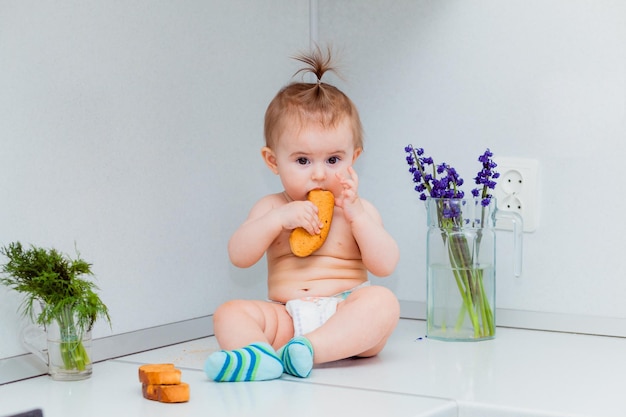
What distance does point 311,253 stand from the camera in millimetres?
1296

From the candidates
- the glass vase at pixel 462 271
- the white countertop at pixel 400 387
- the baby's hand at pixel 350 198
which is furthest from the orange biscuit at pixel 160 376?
the glass vase at pixel 462 271

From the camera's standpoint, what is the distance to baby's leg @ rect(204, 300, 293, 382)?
1.06 metres

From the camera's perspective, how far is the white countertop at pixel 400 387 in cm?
94

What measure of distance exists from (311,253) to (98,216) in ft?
0.99

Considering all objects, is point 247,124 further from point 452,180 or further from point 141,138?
point 452,180

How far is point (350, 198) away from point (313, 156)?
0.08 metres

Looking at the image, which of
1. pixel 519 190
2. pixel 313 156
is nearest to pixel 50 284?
pixel 313 156

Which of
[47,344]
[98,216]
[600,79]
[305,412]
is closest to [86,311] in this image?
[47,344]

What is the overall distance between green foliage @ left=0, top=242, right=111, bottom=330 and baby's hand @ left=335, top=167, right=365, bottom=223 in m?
0.36

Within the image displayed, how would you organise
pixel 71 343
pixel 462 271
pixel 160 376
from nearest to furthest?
pixel 160 376 < pixel 71 343 < pixel 462 271

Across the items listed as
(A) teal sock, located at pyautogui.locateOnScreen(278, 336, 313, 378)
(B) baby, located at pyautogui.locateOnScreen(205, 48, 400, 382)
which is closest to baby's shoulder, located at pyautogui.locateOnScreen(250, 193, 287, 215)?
(B) baby, located at pyautogui.locateOnScreen(205, 48, 400, 382)

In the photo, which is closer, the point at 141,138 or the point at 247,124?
the point at 141,138

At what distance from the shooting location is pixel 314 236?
1.27m

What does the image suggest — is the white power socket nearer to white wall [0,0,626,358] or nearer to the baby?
white wall [0,0,626,358]
